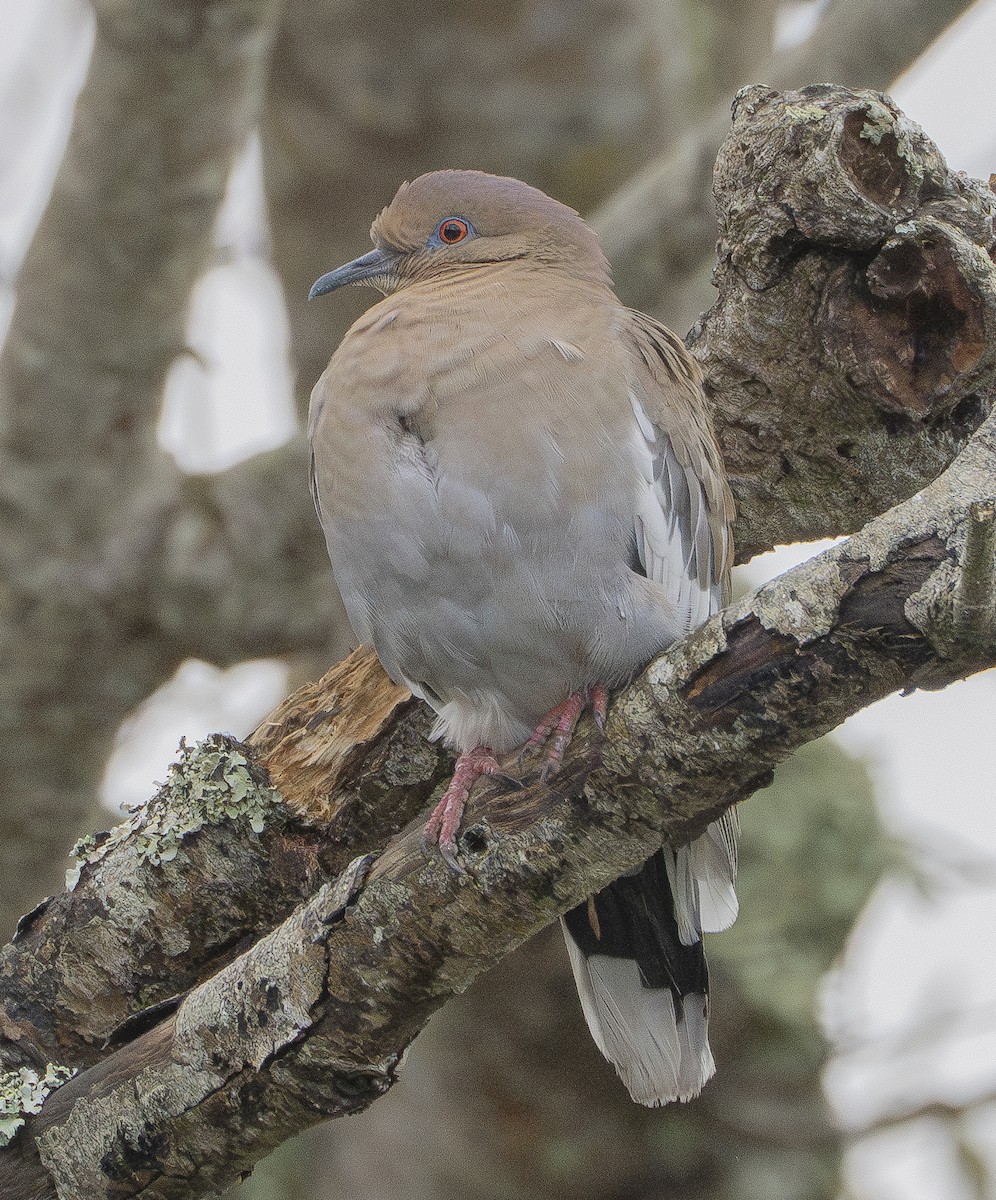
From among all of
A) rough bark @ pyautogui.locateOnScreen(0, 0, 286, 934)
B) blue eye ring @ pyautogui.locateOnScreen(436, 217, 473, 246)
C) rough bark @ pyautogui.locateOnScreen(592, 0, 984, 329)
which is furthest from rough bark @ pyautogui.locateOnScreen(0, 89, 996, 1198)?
rough bark @ pyautogui.locateOnScreen(0, 0, 286, 934)

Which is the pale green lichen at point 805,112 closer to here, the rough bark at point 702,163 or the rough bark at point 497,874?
the rough bark at point 497,874

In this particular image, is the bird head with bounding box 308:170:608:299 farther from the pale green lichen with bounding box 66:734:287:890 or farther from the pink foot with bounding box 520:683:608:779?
the pale green lichen with bounding box 66:734:287:890

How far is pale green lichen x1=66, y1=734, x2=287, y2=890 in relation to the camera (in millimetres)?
2783

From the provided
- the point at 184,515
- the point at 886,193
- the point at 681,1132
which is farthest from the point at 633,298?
the point at 681,1132

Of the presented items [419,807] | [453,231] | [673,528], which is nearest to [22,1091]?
[419,807]

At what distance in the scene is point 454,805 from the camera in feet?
7.79

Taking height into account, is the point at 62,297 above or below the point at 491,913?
above

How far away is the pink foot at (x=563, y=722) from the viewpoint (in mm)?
2262

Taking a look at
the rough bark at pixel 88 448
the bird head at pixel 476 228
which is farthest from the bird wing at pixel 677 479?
the rough bark at pixel 88 448

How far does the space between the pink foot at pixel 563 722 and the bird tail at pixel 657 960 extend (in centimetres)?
36

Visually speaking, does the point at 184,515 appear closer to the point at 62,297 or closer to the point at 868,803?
the point at 62,297

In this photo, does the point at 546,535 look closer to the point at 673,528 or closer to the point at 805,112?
the point at 673,528

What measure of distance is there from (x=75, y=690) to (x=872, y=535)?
3096mm

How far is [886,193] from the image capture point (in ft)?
8.57
